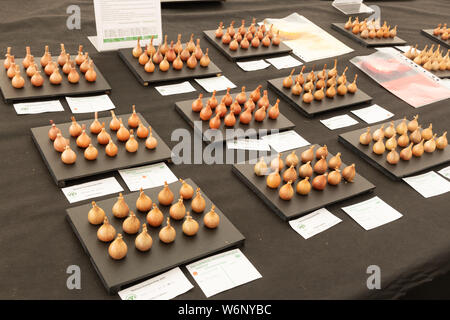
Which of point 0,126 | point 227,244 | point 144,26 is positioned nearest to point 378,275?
point 227,244

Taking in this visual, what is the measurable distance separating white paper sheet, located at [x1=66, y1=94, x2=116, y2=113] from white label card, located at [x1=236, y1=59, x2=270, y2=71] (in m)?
0.55

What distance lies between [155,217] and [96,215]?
12 centimetres

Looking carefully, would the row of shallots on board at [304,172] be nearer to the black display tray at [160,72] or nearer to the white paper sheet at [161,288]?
the white paper sheet at [161,288]

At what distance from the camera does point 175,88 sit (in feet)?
4.84

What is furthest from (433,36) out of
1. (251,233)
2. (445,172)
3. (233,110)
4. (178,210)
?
(178,210)

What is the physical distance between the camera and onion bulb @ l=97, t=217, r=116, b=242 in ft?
2.80

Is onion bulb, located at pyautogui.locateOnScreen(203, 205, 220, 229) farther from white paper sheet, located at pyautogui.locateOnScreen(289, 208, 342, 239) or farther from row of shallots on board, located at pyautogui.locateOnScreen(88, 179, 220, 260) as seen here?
white paper sheet, located at pyautogui.locateOnScreen(289, 208, 342, 239)

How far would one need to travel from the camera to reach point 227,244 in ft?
2.99

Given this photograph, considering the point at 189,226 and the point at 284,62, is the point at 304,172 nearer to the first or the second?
the point at 189,226

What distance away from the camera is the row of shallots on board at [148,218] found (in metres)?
0.85

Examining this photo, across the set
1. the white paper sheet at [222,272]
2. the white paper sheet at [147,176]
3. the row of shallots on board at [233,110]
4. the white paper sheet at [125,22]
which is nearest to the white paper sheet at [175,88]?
the row of shallots on board at [233,110]

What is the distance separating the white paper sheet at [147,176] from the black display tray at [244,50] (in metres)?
0.72

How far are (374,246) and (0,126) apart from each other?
101 centimetres
